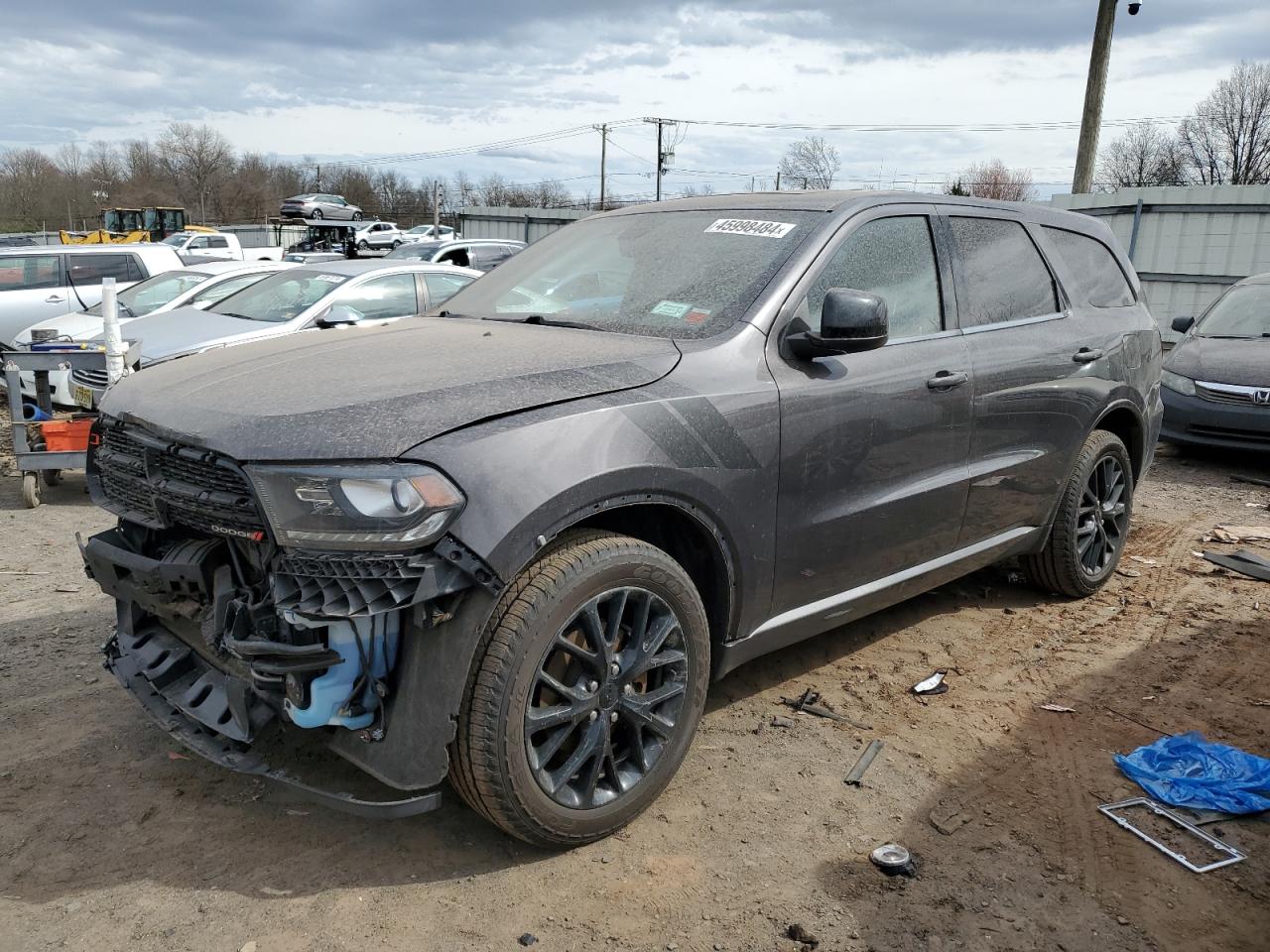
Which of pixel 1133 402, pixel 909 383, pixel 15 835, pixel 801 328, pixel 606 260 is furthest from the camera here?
pixel 1133 402

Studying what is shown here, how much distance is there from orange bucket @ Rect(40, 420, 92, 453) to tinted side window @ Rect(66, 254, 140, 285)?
702 cm

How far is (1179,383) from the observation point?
8578mm

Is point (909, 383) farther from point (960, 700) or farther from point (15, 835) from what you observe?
point (15, 835)

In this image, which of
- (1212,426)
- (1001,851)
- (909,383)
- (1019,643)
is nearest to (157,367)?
(909,383)

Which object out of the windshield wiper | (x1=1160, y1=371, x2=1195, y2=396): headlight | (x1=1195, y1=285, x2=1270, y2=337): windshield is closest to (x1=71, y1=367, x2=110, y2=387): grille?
the windshield wiper

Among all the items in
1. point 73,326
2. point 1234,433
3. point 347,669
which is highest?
point 73,326

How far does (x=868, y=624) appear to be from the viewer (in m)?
4.63

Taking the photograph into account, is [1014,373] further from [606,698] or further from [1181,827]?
[606,698]

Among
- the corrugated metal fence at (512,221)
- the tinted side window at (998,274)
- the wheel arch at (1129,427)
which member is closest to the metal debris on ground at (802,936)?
the tinted side window at (998,274)

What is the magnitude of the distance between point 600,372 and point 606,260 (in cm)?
108

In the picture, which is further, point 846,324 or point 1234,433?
point 1234,433

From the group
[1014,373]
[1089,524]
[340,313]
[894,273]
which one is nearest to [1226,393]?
[1089,524]

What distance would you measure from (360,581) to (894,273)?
2.34m

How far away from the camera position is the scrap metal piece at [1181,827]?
284cm
